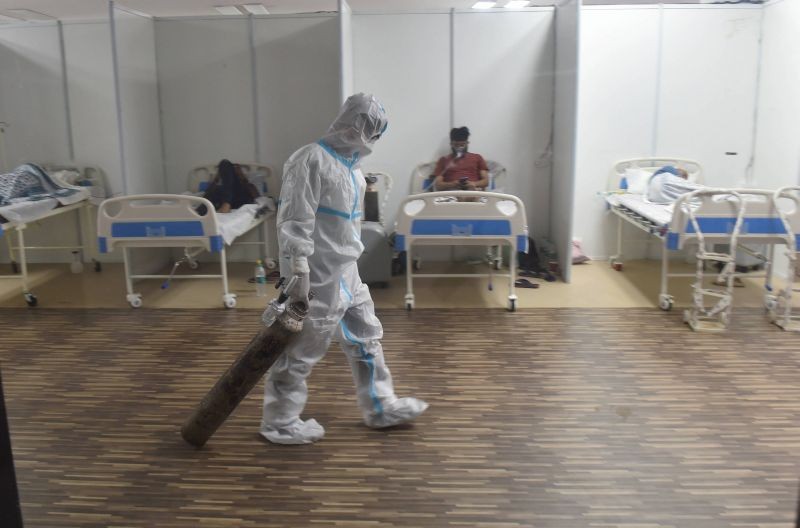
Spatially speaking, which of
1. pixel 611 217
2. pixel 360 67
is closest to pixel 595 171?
pixel 611 217

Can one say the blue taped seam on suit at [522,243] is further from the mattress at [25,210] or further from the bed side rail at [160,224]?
the mattress at [25,210]

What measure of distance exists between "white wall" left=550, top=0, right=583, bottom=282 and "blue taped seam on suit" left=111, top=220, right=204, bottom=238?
9.83ft

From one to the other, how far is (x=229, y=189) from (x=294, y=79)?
1243mm

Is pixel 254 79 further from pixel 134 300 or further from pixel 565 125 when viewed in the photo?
pixel 565 125

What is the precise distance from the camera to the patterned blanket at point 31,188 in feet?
18.5

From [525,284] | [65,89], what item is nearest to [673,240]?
[525,284]

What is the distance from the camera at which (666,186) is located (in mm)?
5727

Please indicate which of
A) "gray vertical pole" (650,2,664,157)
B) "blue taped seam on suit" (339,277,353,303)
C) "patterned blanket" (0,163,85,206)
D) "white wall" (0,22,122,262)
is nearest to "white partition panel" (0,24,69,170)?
"white wall" (0,22,122,262)

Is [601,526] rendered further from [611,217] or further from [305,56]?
[305,56]

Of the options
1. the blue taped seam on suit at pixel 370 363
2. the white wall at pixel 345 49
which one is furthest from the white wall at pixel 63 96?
the blue taped seam on suit at pixel 370 363

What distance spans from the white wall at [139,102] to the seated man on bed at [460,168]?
102 inches

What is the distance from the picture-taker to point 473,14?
249 inches

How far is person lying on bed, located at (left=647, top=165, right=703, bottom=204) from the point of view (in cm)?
566

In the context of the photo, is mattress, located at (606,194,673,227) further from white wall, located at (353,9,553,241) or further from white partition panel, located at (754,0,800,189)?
white partition panel, located at (754,0,800,189)
